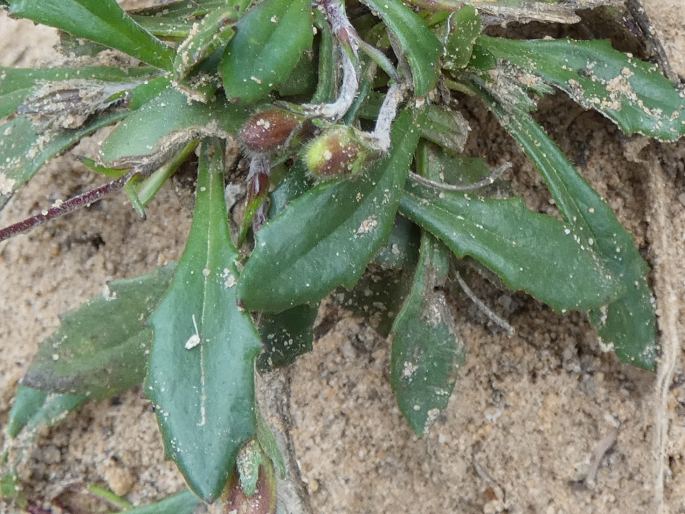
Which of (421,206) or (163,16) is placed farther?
(163,16)

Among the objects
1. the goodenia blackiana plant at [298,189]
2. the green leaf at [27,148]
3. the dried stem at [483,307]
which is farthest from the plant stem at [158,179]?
the dried stem at [483,307]

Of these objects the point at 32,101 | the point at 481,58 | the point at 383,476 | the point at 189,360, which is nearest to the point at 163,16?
the point at 32,101

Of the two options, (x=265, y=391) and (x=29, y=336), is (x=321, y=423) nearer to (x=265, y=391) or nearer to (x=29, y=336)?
(x=265, y=391)

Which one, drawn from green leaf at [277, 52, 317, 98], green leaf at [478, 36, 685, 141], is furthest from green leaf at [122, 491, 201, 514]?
green leaf at [478, 36, 685, 141]

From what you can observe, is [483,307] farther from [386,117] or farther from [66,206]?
[66,206]

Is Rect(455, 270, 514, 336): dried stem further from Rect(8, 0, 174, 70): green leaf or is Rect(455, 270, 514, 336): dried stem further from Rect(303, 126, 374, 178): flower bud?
Rect(8, 0, 174, 70): green leaf

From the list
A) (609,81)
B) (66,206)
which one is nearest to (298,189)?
(66,206)
